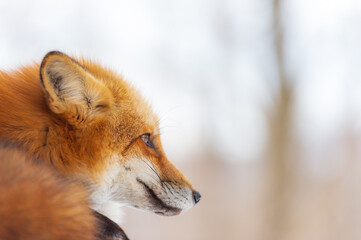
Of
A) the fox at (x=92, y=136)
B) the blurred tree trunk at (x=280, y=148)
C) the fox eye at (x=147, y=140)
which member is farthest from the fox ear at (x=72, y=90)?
the blurred tree trunk at (x=280, y=148)

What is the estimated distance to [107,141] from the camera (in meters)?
0.91

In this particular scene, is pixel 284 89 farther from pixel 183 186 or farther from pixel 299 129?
pixel 183 186

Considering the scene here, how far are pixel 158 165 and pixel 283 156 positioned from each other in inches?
115

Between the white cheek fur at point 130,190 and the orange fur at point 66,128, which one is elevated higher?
the orange fur at point 66,128

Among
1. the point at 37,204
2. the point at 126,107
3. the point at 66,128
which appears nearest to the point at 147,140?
the point at 126,107

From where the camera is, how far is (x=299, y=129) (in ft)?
12.3

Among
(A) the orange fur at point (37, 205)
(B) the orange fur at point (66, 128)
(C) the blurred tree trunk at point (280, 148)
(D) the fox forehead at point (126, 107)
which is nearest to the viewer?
(A) the orange fur at point (37, 205)

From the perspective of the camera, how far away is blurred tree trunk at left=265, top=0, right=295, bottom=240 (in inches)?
140

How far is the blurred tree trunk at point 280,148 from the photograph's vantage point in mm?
3566

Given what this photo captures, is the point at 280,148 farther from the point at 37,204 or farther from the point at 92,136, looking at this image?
the point at 37,204

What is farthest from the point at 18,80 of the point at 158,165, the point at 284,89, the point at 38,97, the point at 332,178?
the point at 332,178

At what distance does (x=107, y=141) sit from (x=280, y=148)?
10.3ft

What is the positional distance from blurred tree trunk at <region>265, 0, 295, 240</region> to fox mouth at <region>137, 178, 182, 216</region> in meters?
2.79

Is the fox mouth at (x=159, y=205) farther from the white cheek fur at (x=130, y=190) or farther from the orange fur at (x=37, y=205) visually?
the orange fur at (x=37, y=205)
